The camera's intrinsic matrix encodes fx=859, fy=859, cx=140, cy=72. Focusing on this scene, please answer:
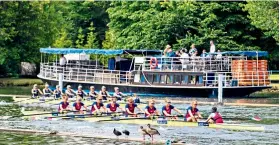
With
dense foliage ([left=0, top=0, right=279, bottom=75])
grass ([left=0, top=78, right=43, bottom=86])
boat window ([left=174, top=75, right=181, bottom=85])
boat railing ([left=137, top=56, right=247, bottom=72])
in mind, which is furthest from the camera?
grass ([left=0, top=78, right=43, bottom=86])

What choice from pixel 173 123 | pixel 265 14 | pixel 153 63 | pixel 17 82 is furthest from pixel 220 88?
pixel 17 82

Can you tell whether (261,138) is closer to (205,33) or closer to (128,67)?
(128,67)

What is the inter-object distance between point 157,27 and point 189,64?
13.5 meters

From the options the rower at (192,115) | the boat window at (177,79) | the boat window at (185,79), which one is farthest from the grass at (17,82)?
Result: the rower at (192,115)

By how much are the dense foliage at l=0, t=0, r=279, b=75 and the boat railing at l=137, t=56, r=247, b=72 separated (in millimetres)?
5840

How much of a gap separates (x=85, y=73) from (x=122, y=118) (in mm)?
22619

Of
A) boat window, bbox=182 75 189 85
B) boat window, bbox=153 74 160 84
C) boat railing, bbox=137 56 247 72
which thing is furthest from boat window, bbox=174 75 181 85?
boat window, bbox=153 74 160 84

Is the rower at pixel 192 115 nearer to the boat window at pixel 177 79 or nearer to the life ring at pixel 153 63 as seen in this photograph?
the boat window at pixel 177 79

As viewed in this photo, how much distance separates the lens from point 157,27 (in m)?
72.2

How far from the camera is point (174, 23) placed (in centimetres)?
7200

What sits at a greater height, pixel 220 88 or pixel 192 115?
pixel 220 88

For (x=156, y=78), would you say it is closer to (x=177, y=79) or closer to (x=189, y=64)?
(x=177, y=79)

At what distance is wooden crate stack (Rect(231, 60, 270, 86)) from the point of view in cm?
5809

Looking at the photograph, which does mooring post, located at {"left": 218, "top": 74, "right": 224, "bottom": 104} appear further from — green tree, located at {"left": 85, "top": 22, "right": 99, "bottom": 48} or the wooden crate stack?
green tree, located at {"left": 85, "top": 22, "right": 99, "bottom": 48}
